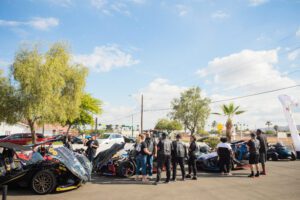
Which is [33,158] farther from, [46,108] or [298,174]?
[46,108]

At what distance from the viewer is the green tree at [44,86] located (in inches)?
1025

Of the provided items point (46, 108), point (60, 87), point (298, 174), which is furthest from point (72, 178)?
point (60, 87)

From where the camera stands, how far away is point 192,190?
26.1 ft

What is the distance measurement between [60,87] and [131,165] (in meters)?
20.6

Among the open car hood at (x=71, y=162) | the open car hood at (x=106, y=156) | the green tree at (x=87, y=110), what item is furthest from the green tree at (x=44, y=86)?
the open car hood at (x=71, y=162)

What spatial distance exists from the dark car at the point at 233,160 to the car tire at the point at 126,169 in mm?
3597

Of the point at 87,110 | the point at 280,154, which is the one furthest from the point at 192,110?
the point at 280,154

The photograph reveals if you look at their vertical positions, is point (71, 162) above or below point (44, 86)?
below

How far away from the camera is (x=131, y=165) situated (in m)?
10.3

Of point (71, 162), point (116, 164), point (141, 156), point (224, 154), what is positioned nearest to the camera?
point (71, 162)

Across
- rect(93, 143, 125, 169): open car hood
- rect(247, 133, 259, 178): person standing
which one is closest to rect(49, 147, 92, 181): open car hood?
rect(93, 143, 125, 169): open car hood

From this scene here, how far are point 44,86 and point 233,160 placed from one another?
68.2 feet

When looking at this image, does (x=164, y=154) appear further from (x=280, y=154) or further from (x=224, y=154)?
(x=280, y=154)

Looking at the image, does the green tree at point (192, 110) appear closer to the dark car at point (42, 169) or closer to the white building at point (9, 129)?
the white building at point (9, 129)
